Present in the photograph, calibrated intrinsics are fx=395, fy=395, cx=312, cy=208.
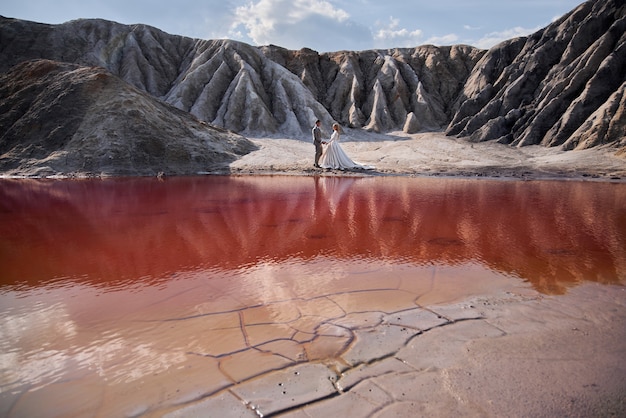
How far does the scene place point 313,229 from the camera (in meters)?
7.99

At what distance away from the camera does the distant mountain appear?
23.9 m

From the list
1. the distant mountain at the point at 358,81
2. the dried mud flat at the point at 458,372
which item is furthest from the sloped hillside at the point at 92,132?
the dried mud flat at the point at 458,372

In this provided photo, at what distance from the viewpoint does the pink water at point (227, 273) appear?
3.20 metres

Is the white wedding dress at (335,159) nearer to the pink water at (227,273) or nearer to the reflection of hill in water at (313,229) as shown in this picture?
the reflection of hill in water at (313,229)

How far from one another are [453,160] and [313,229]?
15.5 metres

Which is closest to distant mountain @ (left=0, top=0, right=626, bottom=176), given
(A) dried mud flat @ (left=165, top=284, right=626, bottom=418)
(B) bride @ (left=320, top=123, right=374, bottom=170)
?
(B) bride @ (left=320, top=123, right=374, bottom=170)

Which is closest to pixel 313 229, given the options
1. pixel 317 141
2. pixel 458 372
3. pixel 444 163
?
pixel 458 372

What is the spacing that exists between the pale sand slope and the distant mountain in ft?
6.68

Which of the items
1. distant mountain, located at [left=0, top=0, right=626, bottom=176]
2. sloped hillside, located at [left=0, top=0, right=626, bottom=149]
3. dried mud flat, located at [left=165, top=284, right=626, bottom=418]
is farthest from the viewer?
sloped hillside, located at [left=0, top=0, right=626, bottom=149]

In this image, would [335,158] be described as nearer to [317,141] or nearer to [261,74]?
[317,141]

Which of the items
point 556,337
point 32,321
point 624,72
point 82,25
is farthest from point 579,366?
point 82,25

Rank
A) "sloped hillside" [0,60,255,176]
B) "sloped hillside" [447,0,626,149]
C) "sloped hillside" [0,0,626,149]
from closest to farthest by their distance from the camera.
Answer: "sloped hillside" [0,60,255,176]
"sloped hillside" [447,0,626,149]
"sloped hillside" [0,0,626,149]

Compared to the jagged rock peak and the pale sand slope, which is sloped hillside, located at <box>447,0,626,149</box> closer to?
the pale sand slope

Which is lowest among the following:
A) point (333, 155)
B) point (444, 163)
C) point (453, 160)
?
point (444, 163)
